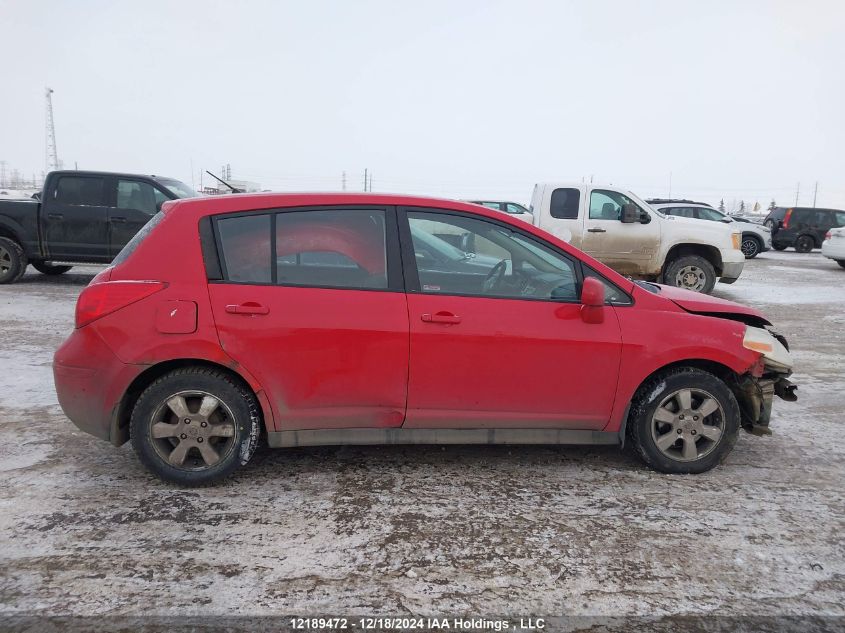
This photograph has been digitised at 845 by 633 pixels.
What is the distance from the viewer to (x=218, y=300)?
341cm

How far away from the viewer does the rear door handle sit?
3453 mm

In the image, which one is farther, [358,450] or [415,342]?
[358,450]

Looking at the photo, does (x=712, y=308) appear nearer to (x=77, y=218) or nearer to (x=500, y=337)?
(x=500, y=337)

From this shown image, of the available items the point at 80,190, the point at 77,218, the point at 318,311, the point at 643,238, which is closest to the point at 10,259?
the point at 77,218

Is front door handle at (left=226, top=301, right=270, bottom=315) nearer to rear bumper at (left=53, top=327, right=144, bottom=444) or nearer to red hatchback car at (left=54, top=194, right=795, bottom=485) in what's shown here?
red hatchback car at (left=54, top=194, right=795, bottom=485)

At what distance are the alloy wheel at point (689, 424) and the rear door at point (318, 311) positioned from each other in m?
1.52

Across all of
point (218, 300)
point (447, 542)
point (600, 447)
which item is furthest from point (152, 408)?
point (600, 447)

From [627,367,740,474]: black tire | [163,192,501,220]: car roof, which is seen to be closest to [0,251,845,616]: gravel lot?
[627,367,740,474]: black tire

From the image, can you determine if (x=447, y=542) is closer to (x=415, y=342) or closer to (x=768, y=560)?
(x=415, y=342)

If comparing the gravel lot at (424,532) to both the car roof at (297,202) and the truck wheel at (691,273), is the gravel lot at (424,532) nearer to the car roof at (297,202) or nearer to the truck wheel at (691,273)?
the car roof at (297,202)

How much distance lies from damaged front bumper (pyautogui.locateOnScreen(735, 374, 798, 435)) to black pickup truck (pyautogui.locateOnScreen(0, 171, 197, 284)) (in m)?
9.40

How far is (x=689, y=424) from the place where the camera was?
12.1 feet

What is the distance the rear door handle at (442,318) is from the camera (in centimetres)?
345

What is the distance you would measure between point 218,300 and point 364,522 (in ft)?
4.60
